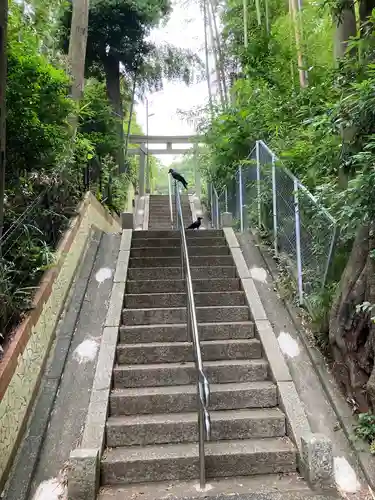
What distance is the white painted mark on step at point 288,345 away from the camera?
388 cm

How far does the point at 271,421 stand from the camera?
321 centimetres

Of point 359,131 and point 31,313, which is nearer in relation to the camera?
point 359,131

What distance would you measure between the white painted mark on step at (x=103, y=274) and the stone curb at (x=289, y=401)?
1666 millimetres

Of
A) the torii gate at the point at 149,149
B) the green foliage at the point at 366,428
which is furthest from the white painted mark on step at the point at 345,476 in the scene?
the torii gate at the point at 149,149

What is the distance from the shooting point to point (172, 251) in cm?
573

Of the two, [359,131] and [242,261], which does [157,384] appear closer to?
[242,261]

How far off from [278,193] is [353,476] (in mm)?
3397

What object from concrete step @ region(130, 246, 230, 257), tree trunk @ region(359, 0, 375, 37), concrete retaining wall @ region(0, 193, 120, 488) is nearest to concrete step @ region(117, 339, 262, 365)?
concrete retaining wall @ region(0, 193, 120, 488)

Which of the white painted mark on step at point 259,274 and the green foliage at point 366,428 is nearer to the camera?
the green foliage at point 366,428

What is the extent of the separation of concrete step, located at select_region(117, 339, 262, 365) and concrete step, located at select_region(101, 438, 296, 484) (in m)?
0.91

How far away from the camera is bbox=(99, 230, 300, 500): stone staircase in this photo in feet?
9.50

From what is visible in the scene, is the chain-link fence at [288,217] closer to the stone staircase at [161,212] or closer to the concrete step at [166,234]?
the concrete step at [166,234]

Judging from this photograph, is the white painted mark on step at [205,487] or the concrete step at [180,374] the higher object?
the concrete step at [180,374]

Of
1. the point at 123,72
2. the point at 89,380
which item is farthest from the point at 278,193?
the point at 123,72
